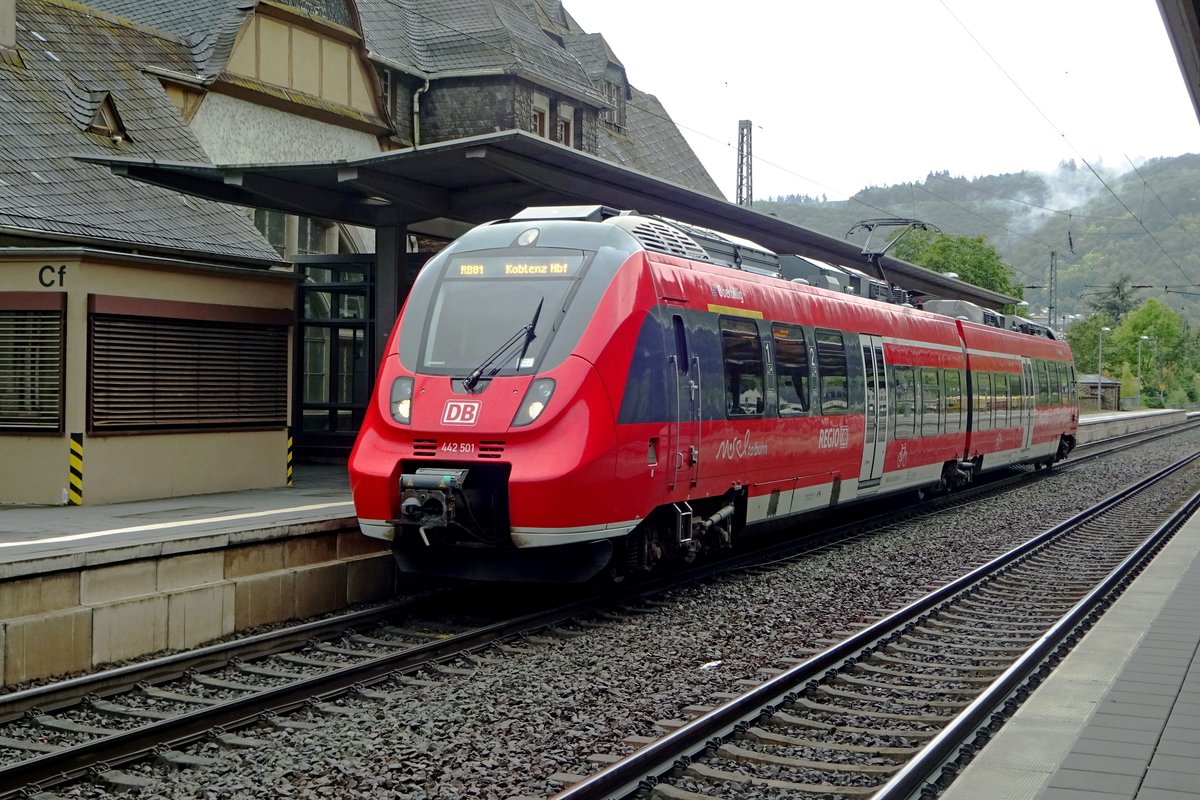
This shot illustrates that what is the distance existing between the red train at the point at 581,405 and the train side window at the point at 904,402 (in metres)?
3.73

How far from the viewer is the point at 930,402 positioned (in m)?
19.2

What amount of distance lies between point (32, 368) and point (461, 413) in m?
7.43

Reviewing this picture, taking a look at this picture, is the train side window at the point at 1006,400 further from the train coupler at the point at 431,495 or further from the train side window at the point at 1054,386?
the train coupler at the point at 431,495

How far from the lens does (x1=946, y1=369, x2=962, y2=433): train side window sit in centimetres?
2030

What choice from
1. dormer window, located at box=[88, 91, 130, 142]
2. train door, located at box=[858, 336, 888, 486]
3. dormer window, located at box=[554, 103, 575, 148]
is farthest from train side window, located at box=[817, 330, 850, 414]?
dormer window, located at box=[554, 103, 575, 148]

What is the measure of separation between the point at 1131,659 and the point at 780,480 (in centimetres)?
583

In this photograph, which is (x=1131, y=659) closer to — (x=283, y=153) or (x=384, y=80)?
(x=283, y=153)

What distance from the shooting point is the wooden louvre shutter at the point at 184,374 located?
50.4 feet

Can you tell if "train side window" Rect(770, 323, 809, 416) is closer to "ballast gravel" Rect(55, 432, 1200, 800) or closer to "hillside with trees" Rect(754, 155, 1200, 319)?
"ballast gravel" Rect(55, 432, 1200, 800)

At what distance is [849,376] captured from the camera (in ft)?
51.4

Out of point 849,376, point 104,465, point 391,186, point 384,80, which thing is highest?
point 384,80

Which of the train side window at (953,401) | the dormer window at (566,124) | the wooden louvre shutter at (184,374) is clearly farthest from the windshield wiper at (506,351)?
the dormer window at (566,124)

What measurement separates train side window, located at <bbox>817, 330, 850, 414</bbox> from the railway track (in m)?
2.79

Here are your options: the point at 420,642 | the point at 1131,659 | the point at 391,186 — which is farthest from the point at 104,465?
the point at 1131,659
